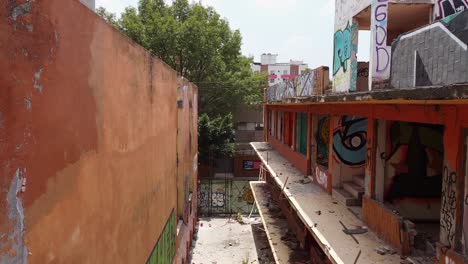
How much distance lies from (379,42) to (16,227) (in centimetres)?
979

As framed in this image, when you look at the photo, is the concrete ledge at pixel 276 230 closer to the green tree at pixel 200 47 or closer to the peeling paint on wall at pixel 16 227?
the peeling paint on wall at pixel 16 227

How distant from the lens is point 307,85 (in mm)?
12500

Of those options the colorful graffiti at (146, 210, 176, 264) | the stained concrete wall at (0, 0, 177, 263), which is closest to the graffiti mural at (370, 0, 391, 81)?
the colorful graffiti at (146, 210, 176, 264)

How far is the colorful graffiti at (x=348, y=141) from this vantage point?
33.0ft

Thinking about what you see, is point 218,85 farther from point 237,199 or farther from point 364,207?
point 364,207

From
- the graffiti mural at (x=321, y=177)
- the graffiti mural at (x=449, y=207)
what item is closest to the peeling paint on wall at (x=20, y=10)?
the graffiti mural at (x=449, y=207)

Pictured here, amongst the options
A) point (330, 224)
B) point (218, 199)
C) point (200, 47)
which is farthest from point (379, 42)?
point (200, 47)

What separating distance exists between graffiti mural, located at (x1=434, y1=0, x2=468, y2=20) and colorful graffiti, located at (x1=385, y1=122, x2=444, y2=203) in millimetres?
2470

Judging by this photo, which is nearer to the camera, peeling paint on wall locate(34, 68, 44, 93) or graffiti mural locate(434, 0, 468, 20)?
peeling paint on wall locate(34, 68, 44, 93)

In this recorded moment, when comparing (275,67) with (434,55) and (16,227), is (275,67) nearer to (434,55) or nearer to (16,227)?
(434,55)

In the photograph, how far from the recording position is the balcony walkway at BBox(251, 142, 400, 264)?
246 inches

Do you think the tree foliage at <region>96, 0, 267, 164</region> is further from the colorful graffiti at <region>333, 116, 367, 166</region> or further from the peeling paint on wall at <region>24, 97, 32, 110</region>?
the peeling paint on wall at <region>24, 97, 32, 110</region>

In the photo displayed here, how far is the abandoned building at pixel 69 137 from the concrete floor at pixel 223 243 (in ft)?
33.9

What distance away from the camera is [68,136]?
3072mm
